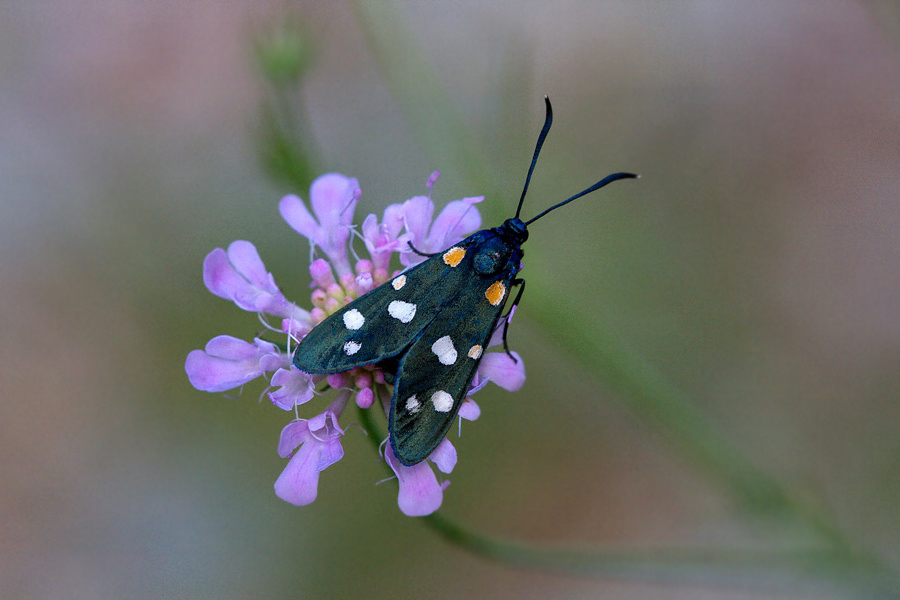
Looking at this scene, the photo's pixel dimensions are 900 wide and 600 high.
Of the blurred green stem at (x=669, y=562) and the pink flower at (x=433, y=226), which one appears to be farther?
the blurred green stem at (x=669, y=562)

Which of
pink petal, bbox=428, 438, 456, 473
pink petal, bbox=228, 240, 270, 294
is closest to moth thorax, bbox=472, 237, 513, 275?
pink petal, bbox=428, 438, 456, 473

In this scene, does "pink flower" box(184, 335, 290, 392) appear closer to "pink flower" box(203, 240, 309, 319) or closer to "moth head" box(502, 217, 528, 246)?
"pink flower" box(203, 240, 309, 319)

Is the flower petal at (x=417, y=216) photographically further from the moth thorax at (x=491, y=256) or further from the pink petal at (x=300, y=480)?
the pink petal at (x=300, y=480)

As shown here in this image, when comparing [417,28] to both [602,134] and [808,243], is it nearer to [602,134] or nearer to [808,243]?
[602,134]

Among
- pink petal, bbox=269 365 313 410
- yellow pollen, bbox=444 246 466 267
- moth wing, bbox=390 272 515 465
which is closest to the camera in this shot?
moth wing, bbox=390 272 515 465

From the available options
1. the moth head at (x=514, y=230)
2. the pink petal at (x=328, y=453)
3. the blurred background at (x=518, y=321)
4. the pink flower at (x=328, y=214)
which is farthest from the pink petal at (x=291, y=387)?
the blurred background at (x=518, y=321)

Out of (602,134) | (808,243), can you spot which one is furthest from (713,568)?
(602,134)

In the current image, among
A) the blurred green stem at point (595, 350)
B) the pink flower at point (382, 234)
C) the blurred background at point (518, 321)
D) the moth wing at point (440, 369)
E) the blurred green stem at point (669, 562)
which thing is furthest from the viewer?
the blurred background at point (518, 321)
